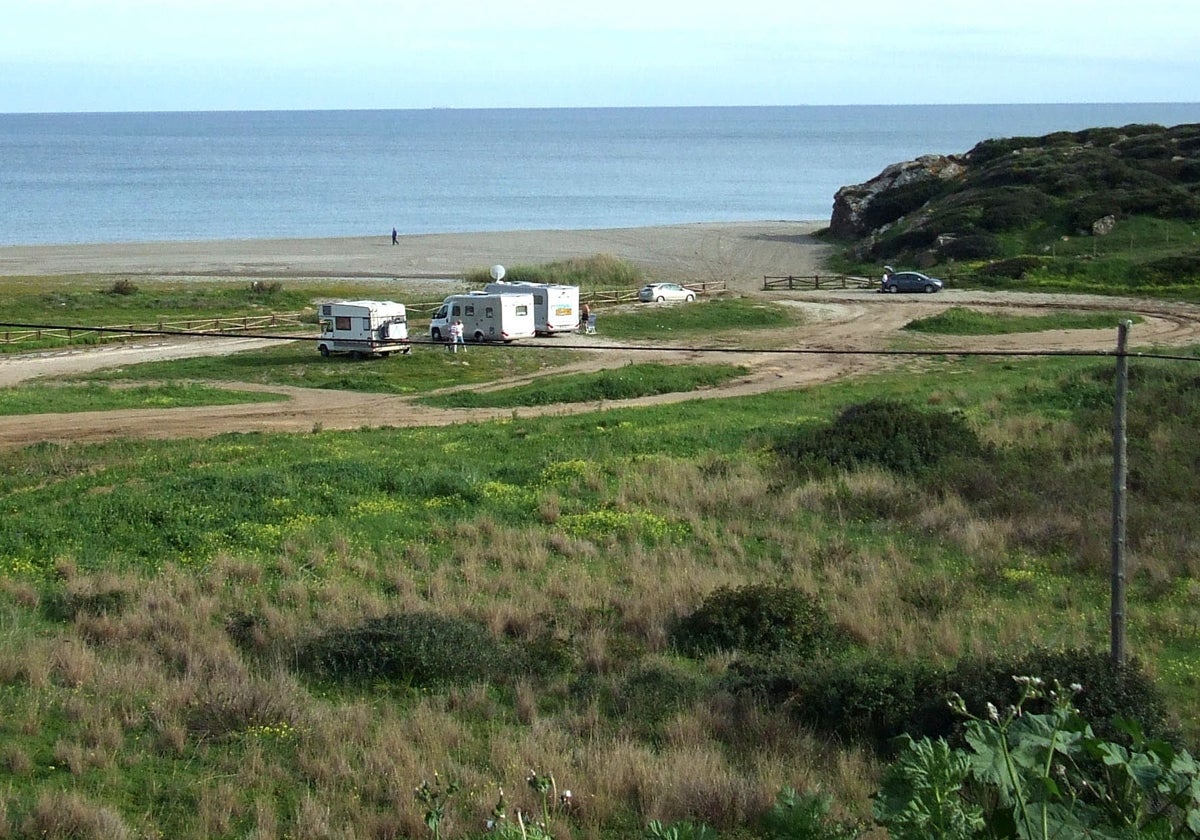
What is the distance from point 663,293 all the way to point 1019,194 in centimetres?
3051

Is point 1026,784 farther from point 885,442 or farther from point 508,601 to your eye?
point 885,442

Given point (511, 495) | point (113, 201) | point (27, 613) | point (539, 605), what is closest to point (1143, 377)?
point (511, 495)

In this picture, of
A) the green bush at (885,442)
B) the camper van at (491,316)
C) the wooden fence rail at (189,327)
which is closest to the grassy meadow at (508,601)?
the green bush at (885,442)

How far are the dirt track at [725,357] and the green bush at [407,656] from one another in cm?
559

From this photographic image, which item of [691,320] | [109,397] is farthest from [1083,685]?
[691,320]

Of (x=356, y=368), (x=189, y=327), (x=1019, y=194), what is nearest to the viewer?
(x=356, y=368)

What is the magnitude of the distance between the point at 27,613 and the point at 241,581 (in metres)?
2.56

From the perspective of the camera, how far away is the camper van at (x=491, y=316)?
149ft

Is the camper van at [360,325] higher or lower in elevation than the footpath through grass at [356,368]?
higher

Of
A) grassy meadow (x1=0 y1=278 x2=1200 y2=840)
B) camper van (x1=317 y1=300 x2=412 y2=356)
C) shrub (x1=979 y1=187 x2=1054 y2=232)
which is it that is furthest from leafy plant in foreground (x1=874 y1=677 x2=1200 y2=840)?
shrub (x1=979 y1=187 x2=1054 y2=232)

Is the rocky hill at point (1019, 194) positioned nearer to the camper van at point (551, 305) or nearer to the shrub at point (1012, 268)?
the shrub at point (1012, 268)

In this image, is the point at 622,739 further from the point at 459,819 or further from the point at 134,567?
the point at 134,567

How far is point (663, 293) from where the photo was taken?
57.5 m

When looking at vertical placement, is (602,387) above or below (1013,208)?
below
